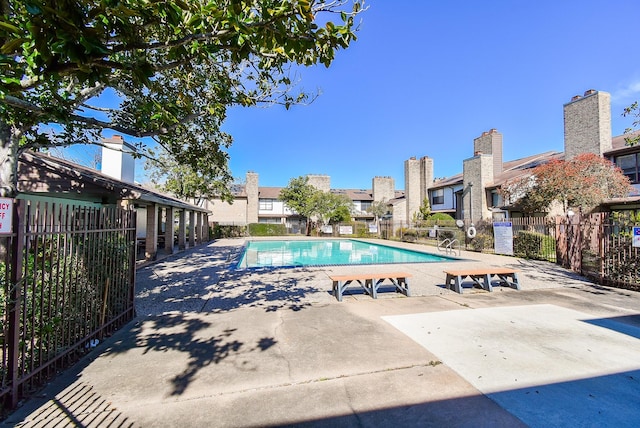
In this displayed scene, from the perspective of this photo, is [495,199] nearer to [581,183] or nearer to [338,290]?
[581,183]

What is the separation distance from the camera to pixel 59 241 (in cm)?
366

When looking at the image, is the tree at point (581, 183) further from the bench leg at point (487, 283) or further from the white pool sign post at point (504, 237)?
the bench leg at point (487, 283)

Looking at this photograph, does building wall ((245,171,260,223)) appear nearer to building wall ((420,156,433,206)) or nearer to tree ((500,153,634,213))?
building wall ((420,156,433,206))

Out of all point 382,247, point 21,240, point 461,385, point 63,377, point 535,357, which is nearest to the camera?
point 21,240

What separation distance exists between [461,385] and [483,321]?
2.53 metres

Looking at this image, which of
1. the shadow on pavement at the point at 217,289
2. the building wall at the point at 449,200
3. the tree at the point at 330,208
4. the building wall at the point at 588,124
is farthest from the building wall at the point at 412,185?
the shadow on pavement at the point at 217,289

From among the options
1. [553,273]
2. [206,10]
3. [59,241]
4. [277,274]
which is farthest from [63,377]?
[553,273]

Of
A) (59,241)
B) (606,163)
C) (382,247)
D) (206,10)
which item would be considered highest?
(606,163)

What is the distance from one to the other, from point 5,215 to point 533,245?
17439 mm

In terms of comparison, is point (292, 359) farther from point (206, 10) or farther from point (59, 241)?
point (206, 10)

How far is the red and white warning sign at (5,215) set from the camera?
283 cm

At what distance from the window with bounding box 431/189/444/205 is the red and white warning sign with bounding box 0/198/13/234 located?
106 feet

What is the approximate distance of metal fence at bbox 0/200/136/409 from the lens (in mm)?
2961

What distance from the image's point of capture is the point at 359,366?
3.65m
